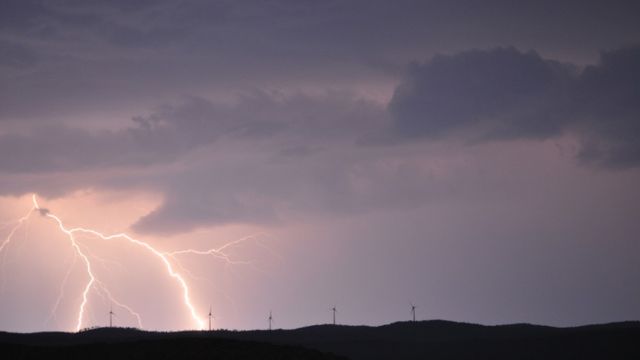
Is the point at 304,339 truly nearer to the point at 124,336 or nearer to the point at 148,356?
the point at 124,336

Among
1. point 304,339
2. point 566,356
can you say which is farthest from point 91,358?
point 566,356

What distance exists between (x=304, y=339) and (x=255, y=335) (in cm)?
407

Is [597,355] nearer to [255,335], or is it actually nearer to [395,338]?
[395,338]

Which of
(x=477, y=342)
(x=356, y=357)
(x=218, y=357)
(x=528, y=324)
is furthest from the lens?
(x=528, y=324)

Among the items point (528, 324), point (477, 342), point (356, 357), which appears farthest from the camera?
point (528, 324)

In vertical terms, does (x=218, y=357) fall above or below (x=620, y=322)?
below

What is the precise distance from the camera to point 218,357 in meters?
58.8

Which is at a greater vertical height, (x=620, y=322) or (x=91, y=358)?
(x=620, y=322)

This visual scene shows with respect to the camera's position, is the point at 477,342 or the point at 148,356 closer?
the point at 148,356

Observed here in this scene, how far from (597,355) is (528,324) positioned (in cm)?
1694

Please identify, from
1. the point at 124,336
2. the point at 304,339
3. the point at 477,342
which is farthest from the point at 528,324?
the point at 124,336

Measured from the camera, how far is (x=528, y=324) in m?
101

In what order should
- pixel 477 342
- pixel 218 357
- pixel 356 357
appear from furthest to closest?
pixel 477 342, pixel 356 357, pixel 218 357

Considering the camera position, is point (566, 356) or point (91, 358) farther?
point (566, 356)
